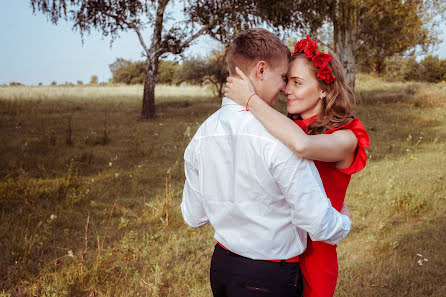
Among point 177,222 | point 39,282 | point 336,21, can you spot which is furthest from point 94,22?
point 39,282

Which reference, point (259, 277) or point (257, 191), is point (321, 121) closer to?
point (257, 191)

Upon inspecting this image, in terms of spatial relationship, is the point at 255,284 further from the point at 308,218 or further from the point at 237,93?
the point at 237,93

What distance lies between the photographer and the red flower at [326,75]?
6.13 feet

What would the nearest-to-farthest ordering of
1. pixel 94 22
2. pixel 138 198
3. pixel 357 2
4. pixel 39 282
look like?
1. pixel 39 282
2. pixel 138 198
3. pixel 94 22
4. pixel 357 2

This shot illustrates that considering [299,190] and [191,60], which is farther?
[191,60]

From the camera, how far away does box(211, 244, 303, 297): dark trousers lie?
5.25ft

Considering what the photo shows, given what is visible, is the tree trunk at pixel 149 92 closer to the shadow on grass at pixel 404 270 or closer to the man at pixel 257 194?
the shadow on grass at pixel 404 270

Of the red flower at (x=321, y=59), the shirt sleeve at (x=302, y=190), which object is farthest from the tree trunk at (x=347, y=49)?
the shirt sleeve at (x=302, y=190)

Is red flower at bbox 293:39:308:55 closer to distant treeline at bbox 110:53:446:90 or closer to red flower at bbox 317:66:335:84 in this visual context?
red flower at bbox 317:66:335:84

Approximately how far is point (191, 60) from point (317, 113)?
76.1 ft

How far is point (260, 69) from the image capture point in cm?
168

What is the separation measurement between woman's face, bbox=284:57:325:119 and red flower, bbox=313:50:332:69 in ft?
0.16

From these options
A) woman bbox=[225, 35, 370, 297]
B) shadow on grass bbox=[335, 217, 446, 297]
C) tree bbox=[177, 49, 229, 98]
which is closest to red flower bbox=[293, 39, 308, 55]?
woman bbox=[225, 35, 370, 297]

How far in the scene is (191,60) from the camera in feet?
80.3
